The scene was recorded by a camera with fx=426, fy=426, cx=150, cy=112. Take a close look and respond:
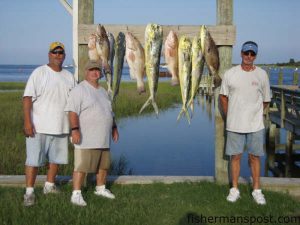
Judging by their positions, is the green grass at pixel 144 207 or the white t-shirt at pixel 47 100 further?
the white t-shirt at pixel 47 100

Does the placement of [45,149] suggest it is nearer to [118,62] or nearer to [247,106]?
[118,62]

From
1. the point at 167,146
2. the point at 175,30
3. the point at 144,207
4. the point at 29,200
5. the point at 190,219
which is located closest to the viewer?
the point at 190,219

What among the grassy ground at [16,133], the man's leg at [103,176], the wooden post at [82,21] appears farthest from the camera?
the grassy ground at [16,133]

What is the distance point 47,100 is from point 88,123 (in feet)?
1.75

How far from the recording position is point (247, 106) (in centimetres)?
499

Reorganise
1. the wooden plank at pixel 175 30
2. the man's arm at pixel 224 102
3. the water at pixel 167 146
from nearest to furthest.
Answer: the man's arm at pixel 224 102, the wooden plank at pixel 175 30, the water at pixel 167 146

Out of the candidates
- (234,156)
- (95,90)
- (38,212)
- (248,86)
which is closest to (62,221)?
(38,212)

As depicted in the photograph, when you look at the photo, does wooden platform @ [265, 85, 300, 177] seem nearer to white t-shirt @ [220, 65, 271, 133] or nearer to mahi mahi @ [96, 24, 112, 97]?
white t-shirt @ [220, 65, 271, 133]

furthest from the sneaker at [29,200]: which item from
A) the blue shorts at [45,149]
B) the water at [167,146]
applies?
the water at [167,146]

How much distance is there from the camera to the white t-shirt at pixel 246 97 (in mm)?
4980

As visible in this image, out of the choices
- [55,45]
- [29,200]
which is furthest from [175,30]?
[29,200]

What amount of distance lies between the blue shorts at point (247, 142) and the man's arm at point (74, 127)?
5.94 feet

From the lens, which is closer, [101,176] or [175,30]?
[101,176]

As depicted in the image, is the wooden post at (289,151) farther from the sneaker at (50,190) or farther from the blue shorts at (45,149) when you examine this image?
the blue shorts at (45,149)
